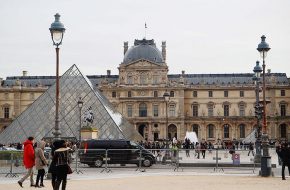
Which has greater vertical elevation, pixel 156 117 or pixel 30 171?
pixel 156 117

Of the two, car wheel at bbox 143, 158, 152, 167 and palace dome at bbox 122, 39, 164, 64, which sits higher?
palace dome at bbox 122, 39, 164, 64

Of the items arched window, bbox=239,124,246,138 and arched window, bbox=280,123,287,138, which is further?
arched window, bbox=239,124,246,138

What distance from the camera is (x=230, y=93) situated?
81750mm

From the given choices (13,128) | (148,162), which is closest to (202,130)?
(13,128)

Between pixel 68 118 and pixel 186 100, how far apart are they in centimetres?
4314

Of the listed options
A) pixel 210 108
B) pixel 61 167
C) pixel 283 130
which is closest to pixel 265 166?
pixel 61 167

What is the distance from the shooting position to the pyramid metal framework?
38438mm

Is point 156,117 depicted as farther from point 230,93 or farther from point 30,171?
point 30,171

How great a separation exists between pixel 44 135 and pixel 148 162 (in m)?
16.2

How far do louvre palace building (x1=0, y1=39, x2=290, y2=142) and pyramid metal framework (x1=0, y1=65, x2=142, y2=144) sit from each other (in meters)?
36.7

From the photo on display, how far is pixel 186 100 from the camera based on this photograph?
81.9 m

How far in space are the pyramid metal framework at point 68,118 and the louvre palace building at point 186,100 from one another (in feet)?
120

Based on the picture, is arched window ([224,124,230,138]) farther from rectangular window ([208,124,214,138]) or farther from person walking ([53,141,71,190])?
person walking ([53,141,71,190])

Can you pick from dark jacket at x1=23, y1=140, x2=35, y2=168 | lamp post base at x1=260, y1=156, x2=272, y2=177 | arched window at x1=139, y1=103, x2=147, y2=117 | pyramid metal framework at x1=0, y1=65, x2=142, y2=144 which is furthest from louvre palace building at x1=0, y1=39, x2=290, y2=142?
dark jacket at x1=23, y1=140, x2=35, y2=168
